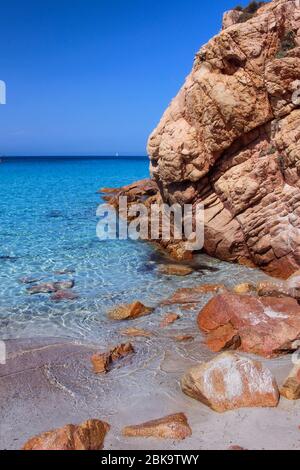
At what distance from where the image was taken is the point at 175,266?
15.5 m

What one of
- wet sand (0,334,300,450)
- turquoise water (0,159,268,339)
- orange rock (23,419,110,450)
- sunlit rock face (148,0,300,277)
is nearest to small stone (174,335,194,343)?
wet sand (0,334,300,450)

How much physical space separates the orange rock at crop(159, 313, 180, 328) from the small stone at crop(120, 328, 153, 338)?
1.89 ft

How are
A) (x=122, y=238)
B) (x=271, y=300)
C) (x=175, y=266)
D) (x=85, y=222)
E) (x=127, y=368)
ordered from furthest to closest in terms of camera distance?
(x=85, y=222)
(x=122, y=238)
(x=175, y=266)
(x=271, y=300)
(x=127, y=368)

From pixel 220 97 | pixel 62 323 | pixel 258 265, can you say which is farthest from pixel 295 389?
pixel 220 97

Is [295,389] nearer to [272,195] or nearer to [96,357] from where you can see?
[96,357]

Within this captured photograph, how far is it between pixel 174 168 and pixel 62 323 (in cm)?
810

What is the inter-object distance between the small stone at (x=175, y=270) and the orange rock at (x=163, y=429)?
857 cm

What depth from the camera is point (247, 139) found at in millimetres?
14922

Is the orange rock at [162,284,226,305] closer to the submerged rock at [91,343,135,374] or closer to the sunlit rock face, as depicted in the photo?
the sunlit rock face

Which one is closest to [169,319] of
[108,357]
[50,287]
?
[108,357]

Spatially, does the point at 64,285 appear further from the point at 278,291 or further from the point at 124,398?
the point at 124,398

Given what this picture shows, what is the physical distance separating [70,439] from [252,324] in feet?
16.4

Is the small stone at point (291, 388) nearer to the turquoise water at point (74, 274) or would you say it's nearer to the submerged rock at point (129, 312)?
the turquoise water at point (74, 274)

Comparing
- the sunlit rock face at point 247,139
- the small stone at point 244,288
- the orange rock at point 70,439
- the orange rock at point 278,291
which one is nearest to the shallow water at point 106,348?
the orange rock at point 70,439
